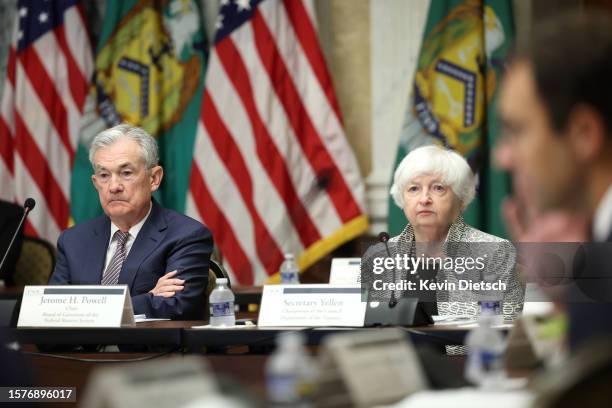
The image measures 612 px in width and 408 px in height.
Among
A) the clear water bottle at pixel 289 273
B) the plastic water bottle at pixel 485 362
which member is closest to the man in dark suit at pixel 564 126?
the plastic water bottle at pixel 485 362

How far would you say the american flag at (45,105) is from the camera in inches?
279

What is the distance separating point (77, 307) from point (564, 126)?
8.37 ft

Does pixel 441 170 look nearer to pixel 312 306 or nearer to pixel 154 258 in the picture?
pixel 312 306

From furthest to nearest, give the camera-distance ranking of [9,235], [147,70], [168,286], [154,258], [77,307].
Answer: [147,70], [9,235], [154,258], [168,286], [77,307]

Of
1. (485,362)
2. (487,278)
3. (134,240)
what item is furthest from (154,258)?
(485,362)

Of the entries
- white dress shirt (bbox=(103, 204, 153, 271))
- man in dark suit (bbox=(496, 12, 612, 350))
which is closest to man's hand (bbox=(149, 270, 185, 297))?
white dress shirt (bbox=(103, 204, 153, 271))

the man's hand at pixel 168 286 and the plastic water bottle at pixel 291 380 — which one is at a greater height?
the man's hand at pixel 168 286

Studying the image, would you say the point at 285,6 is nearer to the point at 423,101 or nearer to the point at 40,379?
the point at 423,101

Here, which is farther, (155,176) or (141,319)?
(155,176)

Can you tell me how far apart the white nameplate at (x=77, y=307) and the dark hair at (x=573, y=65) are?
2.43m

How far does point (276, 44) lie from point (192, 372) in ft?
19.0

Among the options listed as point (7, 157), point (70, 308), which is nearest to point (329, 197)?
point (7, 157)

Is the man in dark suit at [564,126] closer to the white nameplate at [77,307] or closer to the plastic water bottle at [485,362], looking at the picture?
the plastic water bottle at [485,362]

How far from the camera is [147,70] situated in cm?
711
